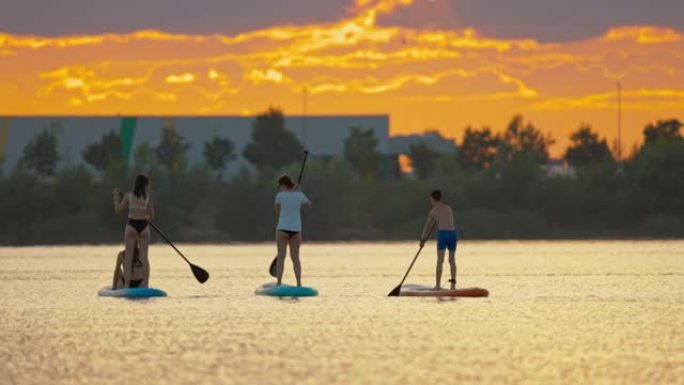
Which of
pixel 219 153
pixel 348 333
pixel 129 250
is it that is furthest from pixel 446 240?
pixel 219 153

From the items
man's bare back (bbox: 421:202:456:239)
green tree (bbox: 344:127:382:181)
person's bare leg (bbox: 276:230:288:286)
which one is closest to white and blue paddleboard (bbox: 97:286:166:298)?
person's bare leg (bbox: 276:230:288:286)

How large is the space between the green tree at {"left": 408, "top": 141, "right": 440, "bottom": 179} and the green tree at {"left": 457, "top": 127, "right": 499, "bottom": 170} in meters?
8.66

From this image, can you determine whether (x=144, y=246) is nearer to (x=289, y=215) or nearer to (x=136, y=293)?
(x=136, y=293)

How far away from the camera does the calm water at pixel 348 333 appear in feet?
54.6

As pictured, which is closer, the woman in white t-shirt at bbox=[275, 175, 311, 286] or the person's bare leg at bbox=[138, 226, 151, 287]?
the person's bare leg at bbox=[138, 226, 151, 287]

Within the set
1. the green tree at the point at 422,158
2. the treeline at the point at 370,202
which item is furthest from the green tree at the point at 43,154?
the green tree at the point at 422,158

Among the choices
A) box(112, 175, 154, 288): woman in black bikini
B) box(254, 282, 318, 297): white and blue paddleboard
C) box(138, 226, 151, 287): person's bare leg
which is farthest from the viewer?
box(254, 282, 318, 297): white and blue paddleboard

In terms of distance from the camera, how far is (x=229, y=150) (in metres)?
131

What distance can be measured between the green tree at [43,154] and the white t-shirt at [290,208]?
95638mm

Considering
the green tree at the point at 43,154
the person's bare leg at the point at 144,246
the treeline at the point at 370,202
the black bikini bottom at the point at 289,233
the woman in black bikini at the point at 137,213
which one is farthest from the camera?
the green tree at the point at 43,154

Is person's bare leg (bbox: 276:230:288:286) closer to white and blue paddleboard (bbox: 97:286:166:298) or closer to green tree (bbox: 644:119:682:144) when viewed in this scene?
white and blue paddleboard (bbox: 97:286:166:298)

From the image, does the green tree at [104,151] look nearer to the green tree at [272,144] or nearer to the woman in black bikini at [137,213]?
the green tree at [272,144]

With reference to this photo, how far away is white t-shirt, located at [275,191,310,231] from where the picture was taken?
28.7 m

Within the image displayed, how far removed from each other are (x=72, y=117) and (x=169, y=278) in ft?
311
